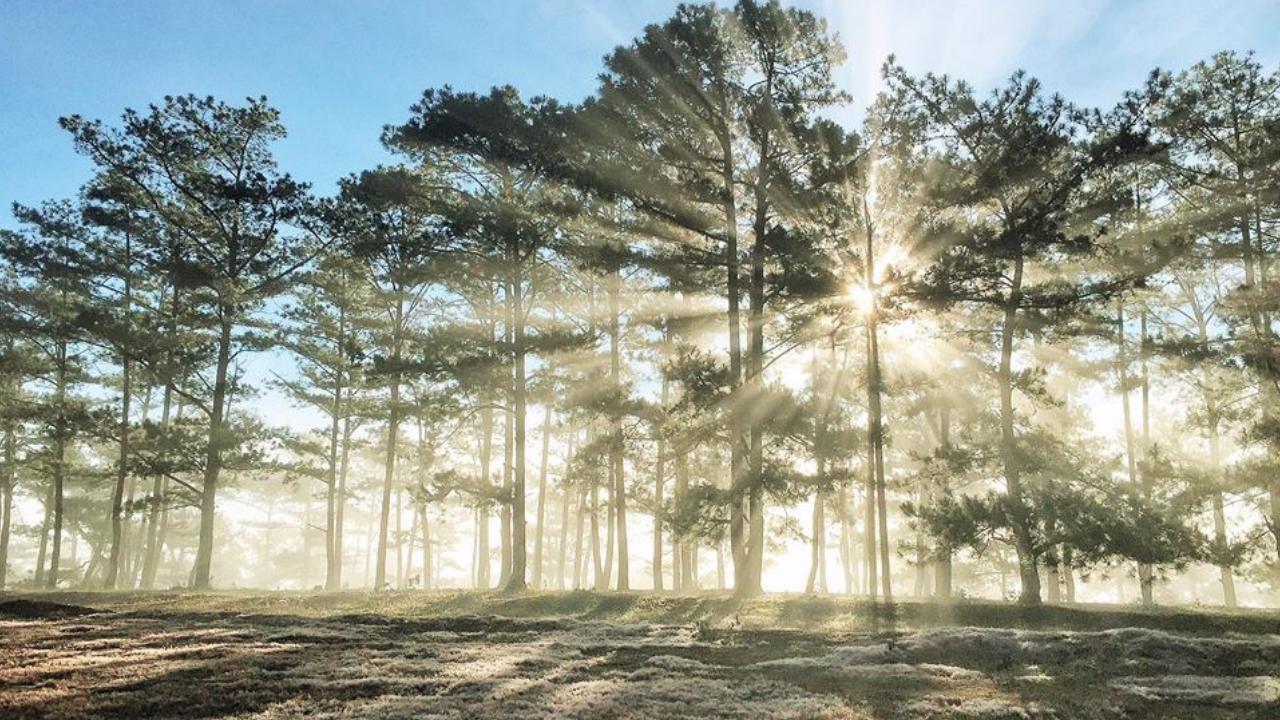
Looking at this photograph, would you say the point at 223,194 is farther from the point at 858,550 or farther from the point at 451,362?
the point at 858,550

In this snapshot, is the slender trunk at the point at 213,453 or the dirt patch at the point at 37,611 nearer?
the dirt patch at the point at 37,611

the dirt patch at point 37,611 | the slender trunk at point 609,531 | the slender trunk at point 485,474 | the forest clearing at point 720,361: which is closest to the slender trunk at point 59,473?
the forest clearing at point 720,361

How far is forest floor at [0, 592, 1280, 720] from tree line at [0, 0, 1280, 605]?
3.88 meters

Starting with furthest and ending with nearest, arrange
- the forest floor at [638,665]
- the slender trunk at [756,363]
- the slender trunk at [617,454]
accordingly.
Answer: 1. the slender trunk at [617,454]
2. the slender trunk at [756,363]
3. the forest floor at [638,665]

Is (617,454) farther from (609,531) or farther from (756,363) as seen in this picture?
(609,531)

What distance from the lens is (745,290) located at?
68.9 feet

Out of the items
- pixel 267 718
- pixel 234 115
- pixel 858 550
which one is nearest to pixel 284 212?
pixel 234 115

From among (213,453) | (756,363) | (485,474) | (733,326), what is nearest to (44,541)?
(213,453)

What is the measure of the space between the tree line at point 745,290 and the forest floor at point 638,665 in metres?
3.88

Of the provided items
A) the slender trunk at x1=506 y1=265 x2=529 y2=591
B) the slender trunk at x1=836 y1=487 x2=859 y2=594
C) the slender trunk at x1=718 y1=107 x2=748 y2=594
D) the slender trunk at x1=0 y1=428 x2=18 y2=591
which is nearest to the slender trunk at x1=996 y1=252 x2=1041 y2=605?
the slender trunk at x1=718 y1=107 x2=748 y2=594

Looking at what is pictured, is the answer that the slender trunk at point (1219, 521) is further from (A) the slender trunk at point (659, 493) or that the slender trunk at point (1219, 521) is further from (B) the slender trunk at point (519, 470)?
(B) the slender trunk at point (519, 470)

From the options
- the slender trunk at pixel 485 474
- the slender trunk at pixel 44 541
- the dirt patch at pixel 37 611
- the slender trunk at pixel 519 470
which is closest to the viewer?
the dirt patch at pixel 37 611

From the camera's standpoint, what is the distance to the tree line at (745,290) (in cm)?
1853

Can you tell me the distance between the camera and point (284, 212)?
80.5 feet
